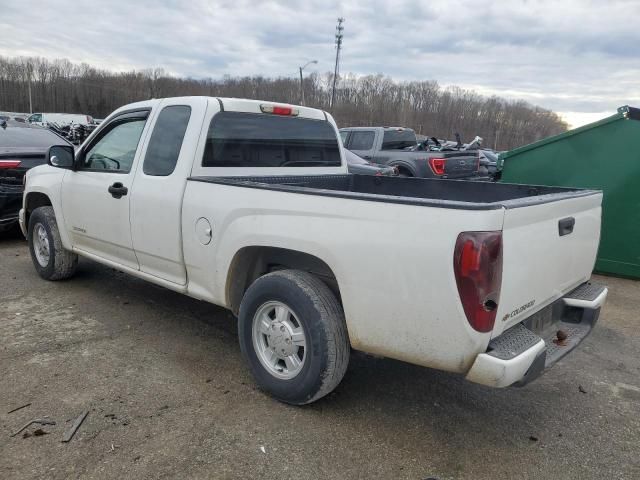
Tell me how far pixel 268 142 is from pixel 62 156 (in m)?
2.01

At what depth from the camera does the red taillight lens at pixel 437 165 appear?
10891mm

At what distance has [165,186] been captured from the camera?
12.4 ft

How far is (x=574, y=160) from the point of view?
6816mm

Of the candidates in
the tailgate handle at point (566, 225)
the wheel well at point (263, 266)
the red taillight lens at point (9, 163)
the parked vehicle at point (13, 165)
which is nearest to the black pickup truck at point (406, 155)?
the parked vehicle at point (13, 165)

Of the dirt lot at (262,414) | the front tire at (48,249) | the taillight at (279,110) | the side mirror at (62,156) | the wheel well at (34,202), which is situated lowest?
the dirt lot at (262,414)

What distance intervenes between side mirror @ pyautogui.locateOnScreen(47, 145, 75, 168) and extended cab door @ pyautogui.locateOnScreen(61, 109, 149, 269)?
67mm

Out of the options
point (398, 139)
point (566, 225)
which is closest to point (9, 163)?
point (566, 225)

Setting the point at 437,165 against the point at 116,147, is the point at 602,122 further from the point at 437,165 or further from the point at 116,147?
the point at 116,147

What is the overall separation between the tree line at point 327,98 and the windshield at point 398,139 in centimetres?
4971

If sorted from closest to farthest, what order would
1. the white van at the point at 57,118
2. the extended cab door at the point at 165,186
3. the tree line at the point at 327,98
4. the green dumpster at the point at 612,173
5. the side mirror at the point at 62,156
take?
the extended cab door at the point at 165,186 → the side mirror at the point at 62,156 → the green dumpster at the point at 612,173 → the white van at the point at 57,118 → the tree line at the point at 327,98

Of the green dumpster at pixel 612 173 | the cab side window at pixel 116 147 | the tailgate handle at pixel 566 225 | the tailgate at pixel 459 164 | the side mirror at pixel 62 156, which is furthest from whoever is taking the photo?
the tailgate at pixel 459 164

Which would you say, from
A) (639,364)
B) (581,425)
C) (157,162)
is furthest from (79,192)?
(639,364)

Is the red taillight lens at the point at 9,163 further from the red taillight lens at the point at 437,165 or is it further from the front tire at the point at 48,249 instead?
the red taillight lens at the point at 437,165

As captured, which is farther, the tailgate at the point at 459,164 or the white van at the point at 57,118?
the white van at the point at 57,118
